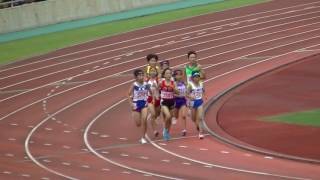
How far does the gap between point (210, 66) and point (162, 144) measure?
10.2 m

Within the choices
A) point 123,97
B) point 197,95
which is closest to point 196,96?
point 197,95

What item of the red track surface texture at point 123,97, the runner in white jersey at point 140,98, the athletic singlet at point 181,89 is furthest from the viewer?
the athletic singlet at point 181,89

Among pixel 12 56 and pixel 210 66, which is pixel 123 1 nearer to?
pixel 12 56

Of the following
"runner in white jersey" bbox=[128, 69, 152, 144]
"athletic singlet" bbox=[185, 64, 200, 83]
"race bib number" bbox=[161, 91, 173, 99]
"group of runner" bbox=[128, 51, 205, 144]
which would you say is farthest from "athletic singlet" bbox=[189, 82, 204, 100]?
"runner in white jersey" bbox=[128, 69, 152, 144]

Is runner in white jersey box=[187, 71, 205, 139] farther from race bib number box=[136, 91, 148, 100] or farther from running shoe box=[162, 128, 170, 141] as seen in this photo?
race bib number box=[136, 91, 148, 100]

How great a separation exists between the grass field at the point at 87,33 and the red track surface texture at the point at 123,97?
996 millimetres

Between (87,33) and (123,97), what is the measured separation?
13.0 meters

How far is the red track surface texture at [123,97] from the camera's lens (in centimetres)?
1867

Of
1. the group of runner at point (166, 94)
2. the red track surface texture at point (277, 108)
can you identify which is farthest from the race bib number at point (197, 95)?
the red track surface texture at point (277, 108)

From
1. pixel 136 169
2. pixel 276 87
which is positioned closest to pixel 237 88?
pixel 276 87

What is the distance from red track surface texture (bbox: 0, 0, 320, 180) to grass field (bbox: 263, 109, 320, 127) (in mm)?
2137

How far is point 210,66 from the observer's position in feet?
101

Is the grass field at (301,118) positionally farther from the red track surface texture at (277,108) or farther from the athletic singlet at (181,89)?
the athletic singlet at (181,89)

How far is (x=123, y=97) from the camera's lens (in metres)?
27.0
